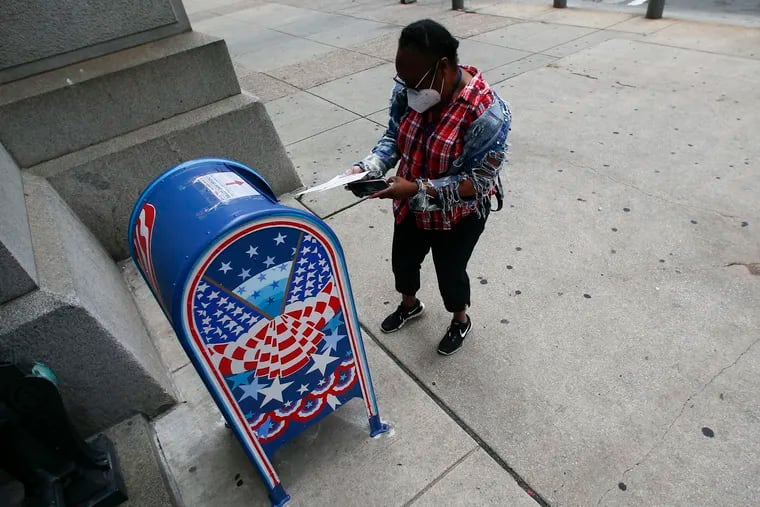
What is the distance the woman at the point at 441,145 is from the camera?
1705 millimetres

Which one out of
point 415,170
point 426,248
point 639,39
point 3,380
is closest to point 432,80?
point 415,170

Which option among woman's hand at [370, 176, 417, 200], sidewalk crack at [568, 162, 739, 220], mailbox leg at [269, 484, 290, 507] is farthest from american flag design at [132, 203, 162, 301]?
sidewalk crack at [568, 162, 739, 220]

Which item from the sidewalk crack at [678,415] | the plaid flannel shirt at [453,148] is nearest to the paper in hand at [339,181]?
the plaid flannel shirt at [453,148]

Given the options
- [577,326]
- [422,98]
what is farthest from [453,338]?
[422,98]

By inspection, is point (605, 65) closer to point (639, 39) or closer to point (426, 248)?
point (639, 39)

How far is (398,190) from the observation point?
1.82 metres

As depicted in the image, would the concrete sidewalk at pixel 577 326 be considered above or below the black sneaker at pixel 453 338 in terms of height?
below

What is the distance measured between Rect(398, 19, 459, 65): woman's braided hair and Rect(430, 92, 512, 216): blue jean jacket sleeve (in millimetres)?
→ 256

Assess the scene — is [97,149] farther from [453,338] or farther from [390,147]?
[453,338]

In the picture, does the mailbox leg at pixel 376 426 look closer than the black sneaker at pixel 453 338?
Yes

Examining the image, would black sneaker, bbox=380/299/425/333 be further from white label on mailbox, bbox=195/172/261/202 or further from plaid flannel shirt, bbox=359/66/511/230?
white label on mailbox, bbox=195/172/261/202

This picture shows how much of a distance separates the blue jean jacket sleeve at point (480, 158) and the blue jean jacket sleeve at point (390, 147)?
29 centimetres

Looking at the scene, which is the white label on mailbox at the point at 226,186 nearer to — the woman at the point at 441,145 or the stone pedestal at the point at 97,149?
the woman at the point at 441,145

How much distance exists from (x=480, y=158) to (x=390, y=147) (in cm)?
46
